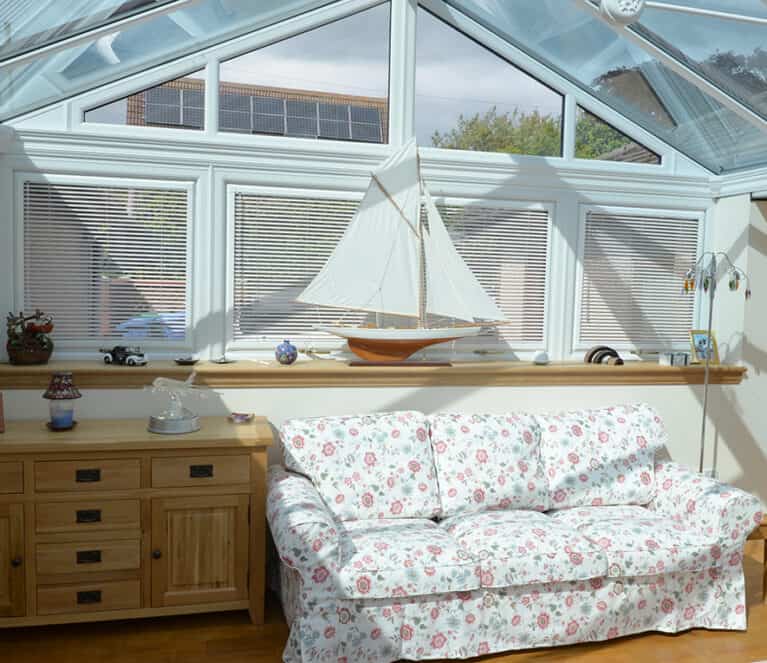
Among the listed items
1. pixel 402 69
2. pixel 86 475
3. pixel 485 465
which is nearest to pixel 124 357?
pixel 86 475

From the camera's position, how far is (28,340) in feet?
12.8

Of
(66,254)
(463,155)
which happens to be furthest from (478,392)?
(66,254)

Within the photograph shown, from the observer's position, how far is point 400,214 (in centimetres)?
427

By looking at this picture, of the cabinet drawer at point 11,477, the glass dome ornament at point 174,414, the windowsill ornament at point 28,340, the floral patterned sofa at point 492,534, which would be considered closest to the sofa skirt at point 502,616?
the floral patterned sofa at point 492,534

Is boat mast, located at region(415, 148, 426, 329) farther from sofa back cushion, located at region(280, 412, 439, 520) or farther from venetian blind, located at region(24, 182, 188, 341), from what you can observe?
venetian blind, located at region(24, 182, 188, 341)

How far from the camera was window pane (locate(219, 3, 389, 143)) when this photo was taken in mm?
4355

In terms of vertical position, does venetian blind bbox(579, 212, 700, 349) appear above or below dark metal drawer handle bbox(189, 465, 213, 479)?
above

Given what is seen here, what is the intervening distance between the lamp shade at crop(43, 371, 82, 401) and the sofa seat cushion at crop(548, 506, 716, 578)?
8.07ft

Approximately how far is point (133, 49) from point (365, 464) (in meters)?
2.38

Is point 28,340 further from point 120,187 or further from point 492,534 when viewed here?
point 492,534

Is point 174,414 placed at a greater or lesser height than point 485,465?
greater

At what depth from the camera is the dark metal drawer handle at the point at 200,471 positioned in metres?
3.58

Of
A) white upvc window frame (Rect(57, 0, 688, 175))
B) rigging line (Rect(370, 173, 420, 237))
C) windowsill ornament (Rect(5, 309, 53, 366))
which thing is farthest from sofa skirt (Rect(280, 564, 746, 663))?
white upvc window frame (Rect(57, 0, 688, 175))

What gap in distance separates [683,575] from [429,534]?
A: 4.13 feet
